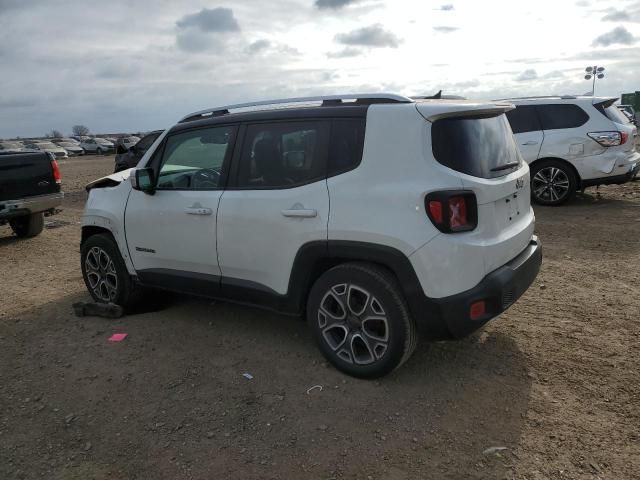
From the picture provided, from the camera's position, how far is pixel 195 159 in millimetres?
4270

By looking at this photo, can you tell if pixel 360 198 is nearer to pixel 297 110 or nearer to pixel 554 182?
pixel 297 110

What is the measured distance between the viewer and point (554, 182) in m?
9.19

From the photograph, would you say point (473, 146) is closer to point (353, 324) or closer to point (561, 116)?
point (353, 324)

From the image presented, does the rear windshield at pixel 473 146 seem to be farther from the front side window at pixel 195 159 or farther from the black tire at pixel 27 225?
the black tire at pixel 27 225

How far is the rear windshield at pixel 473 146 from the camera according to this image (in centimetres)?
316

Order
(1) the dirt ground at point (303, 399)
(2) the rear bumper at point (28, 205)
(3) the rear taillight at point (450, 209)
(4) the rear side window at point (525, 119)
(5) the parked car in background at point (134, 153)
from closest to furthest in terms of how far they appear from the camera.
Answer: (1) the dirt ground at point (303, 399), (3) the rear taillight at point (450, 209), (2) the rear bumper at point (28, 205), (4) the rear side window at point (525, 119), (5) the parked car in background at point (134, 153)

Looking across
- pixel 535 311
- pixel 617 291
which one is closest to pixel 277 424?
pixel 535 311

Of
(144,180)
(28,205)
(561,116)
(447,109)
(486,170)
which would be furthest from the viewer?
(561,116)

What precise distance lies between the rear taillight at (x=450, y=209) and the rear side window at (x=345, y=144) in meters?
0.58

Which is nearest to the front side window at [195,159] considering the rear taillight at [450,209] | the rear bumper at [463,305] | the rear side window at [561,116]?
the rear taillight at [450,209]

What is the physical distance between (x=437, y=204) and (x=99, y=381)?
2.59 metres

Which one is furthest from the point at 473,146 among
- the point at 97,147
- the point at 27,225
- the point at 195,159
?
the point at 97,147

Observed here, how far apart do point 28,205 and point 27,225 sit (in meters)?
0.91

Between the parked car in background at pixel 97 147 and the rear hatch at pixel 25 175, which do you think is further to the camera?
the parked car in background at pixel 97 147
